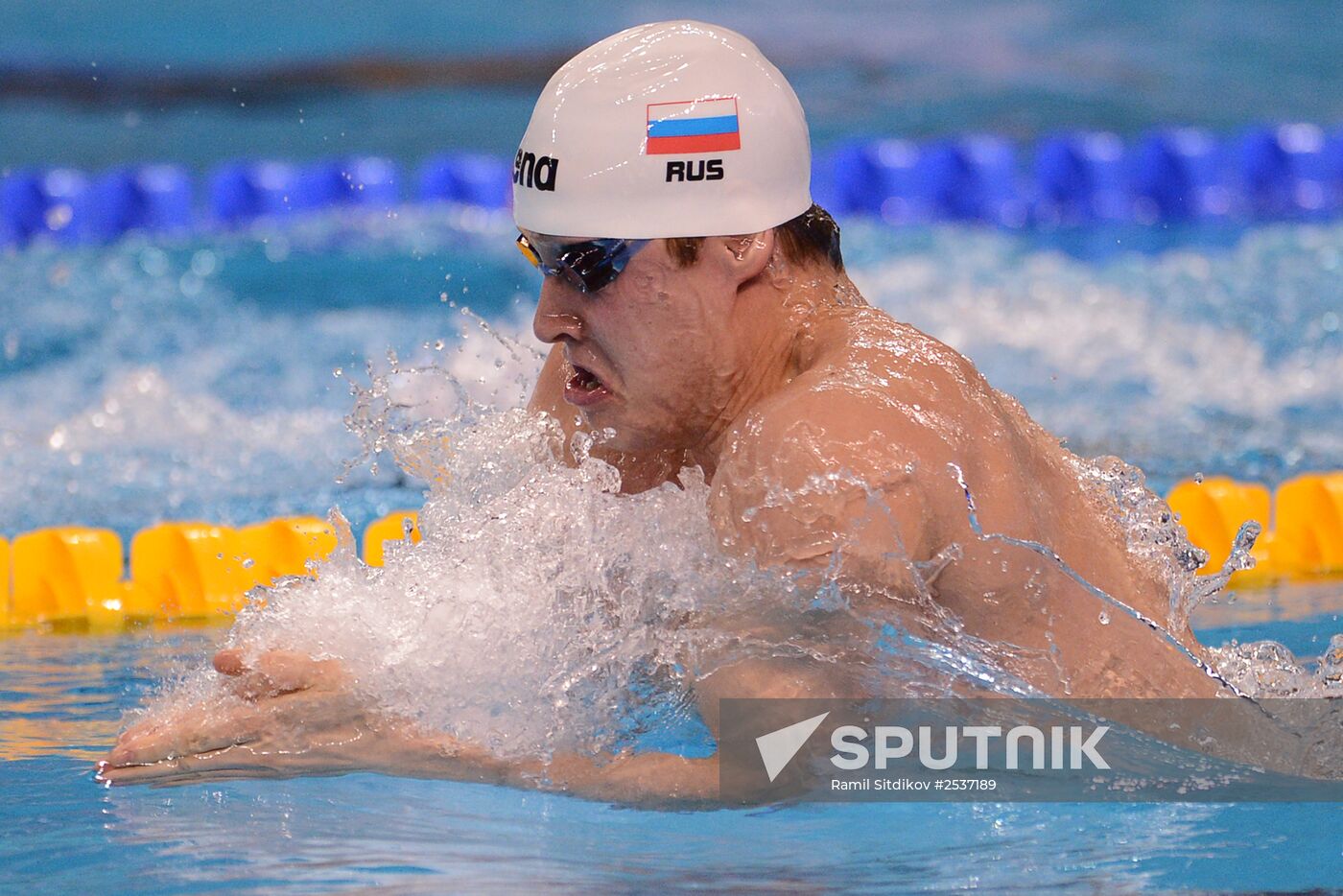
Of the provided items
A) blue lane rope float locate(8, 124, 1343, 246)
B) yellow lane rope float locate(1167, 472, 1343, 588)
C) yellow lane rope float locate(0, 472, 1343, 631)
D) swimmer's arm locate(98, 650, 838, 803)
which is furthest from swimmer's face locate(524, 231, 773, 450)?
blue lane rope float locate(8, 124, 1343, 246)

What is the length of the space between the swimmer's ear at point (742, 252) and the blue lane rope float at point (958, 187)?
6.39 metres

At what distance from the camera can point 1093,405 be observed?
6.01 metres

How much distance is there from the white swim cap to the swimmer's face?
0.05 m

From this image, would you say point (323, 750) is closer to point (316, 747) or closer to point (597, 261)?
point (316, 747)

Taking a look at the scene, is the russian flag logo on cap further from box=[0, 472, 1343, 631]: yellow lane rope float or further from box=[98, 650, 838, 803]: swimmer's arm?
box=[0, 472, 1343, 631]: yellow lane rope float

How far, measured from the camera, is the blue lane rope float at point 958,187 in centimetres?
817

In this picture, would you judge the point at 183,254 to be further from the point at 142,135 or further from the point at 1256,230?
the point at 1256,230

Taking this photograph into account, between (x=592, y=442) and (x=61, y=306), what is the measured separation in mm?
5571

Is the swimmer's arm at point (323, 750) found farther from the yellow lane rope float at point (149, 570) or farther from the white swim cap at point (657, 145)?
the yellow lane rope float at point (149, 570)

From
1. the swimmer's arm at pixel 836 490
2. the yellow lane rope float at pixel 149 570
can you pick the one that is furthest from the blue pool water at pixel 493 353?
the swimmer's arm at pixel 836 490

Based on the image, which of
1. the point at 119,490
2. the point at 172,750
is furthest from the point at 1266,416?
the point at 172,750

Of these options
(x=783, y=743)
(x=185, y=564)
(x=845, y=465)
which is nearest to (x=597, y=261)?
(x=845, y=465)

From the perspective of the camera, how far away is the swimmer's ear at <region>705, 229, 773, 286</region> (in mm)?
2014

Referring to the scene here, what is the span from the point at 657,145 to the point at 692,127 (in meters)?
0.05
